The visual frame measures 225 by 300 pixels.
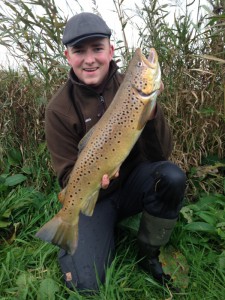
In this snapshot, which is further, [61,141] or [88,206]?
[61,141]

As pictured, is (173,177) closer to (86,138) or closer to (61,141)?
(86,138)

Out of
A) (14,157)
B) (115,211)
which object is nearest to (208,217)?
(115,211)

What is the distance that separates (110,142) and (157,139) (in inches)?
18.6

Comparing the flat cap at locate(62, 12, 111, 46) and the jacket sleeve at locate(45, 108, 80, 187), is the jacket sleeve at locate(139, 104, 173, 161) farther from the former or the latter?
the flat cap at locate(62, 12, 111, 46)

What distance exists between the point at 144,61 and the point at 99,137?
0.55 meters

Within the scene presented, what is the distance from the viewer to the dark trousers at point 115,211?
9.09 ft

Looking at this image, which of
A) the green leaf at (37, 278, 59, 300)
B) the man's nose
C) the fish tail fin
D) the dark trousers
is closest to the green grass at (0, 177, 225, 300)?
the green leaf at (37, 278, 59, 300)

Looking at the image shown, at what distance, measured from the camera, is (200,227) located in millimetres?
2992

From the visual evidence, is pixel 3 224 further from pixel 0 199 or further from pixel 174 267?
pixel 174 267

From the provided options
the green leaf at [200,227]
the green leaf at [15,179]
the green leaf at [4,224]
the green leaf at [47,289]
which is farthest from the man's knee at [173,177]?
the green leaf at [15,179]

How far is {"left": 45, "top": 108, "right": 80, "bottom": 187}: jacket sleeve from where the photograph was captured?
2.96m

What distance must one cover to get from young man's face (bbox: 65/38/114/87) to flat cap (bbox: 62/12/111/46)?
6 centimetres

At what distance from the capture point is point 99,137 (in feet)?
8.13

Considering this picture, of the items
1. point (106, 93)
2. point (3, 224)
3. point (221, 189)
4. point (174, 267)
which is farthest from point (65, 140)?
point (221, 189)
